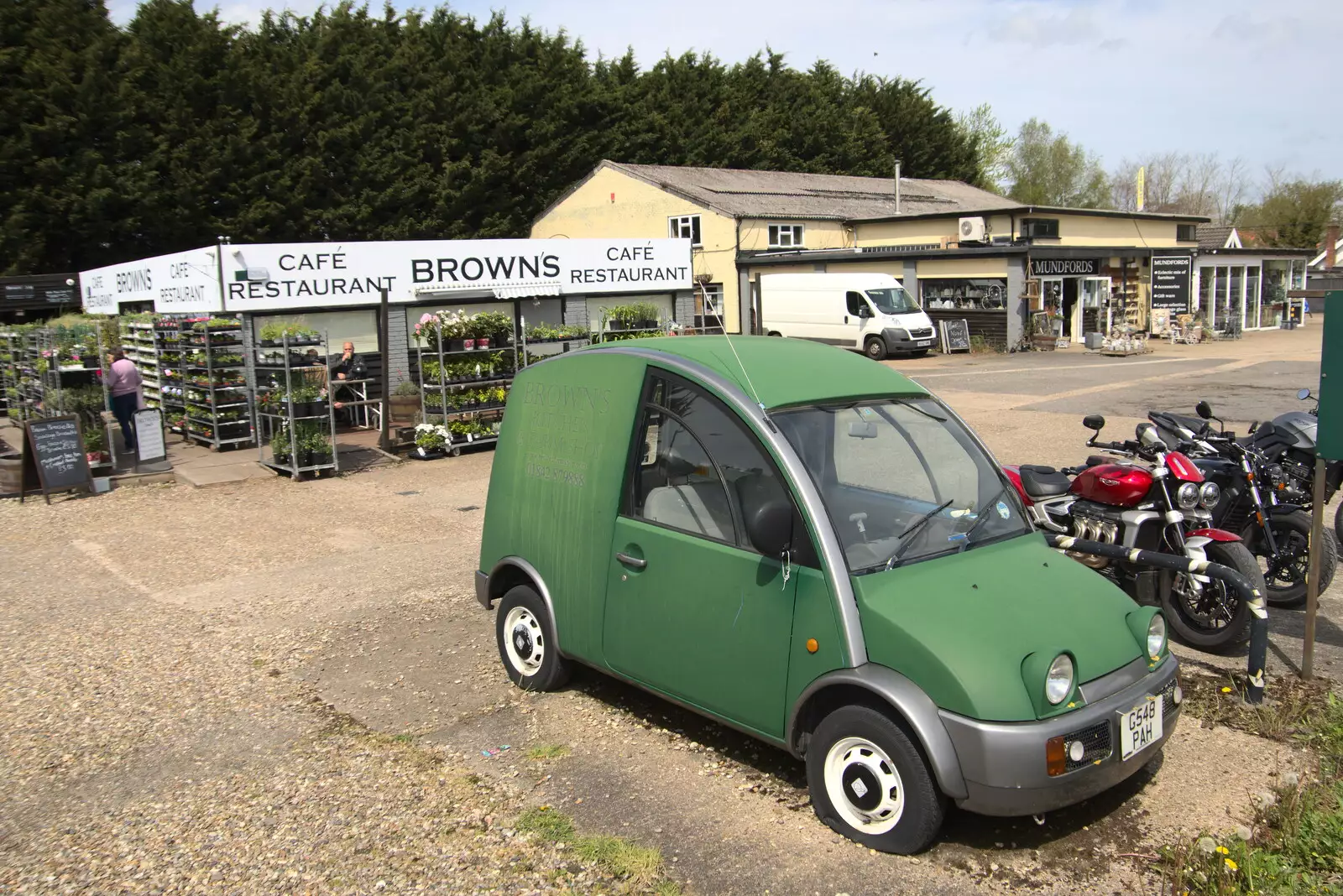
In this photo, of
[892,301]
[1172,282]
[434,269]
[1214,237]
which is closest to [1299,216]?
[1214,237]

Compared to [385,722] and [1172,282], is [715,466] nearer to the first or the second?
[385,722]

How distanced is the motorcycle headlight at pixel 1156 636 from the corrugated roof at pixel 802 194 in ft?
97.0

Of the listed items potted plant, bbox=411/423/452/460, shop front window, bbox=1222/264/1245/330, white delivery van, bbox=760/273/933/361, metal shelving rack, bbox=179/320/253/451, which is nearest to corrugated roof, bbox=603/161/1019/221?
white delivery van, bbox=760/273/933/361

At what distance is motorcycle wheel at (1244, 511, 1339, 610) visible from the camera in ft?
21.2

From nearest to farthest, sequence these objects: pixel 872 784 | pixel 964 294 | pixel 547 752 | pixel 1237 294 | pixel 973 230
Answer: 1. pixel 872 784
2. pixel 547 752
3. pixel 964 294
4. pixel 973 230
5. pixel 1237 294

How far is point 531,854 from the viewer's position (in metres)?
4.01

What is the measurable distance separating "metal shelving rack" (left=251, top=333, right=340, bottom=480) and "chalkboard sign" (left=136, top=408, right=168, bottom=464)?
51.1 inches

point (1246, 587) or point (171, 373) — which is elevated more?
point (171, 373)

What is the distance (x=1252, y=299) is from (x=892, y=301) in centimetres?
1883

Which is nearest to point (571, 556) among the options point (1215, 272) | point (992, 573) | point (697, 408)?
point (697, 408)

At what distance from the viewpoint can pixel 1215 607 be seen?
5.86m

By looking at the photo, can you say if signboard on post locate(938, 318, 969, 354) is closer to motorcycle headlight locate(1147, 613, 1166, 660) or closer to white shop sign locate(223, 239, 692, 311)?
white shop sign locate(223, 239, 692, 311)

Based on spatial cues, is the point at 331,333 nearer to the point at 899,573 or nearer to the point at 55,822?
the point at 55,822

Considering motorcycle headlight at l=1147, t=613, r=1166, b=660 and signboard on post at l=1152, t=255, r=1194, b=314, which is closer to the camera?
motorcycle headlight at l=1147, t=613, r=1166, b=660
